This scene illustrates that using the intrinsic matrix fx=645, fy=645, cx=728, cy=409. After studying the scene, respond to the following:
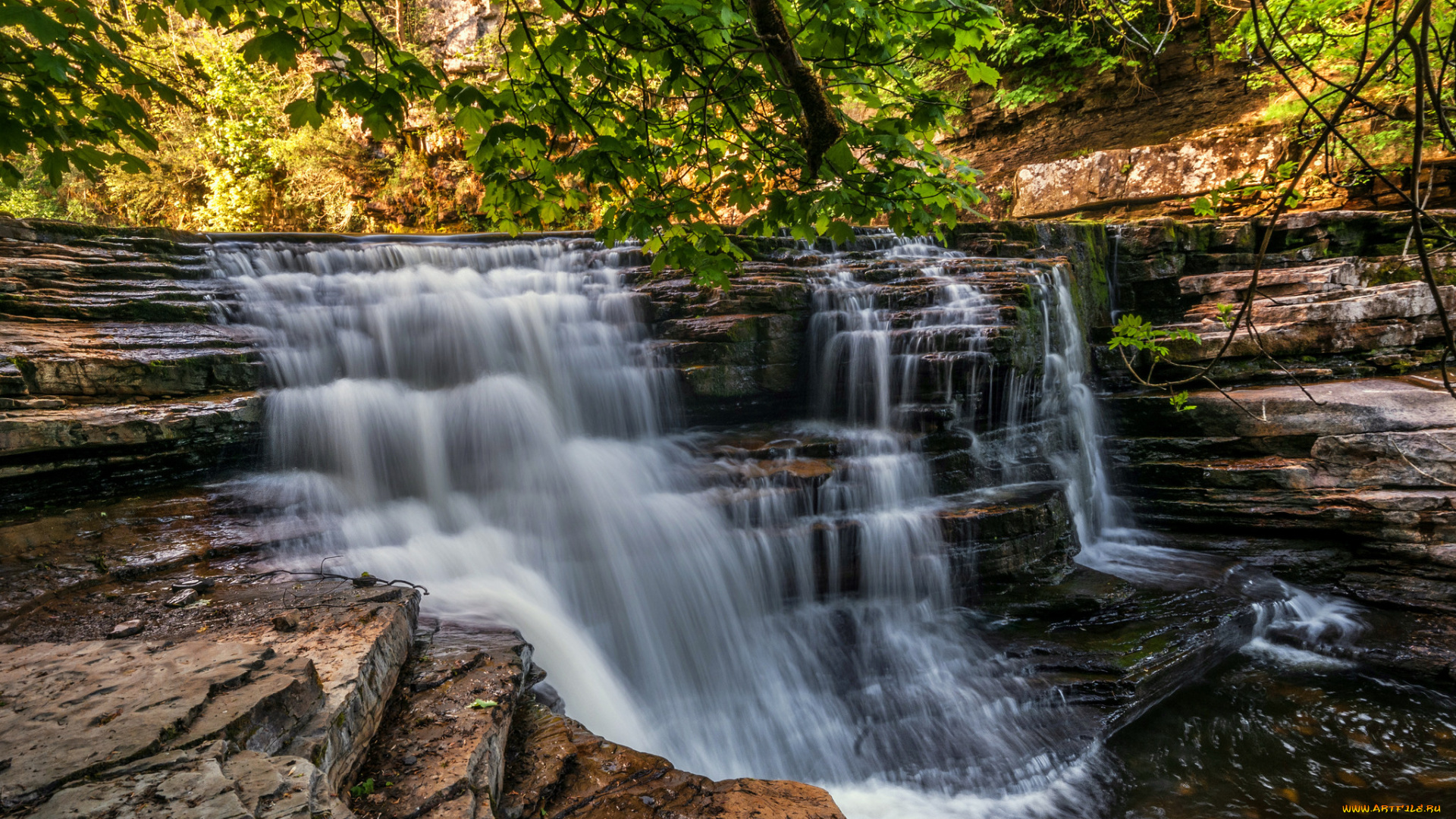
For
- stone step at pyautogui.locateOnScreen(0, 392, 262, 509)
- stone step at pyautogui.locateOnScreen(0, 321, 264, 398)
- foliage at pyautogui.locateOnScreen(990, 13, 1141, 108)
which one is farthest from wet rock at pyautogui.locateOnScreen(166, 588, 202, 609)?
foliage at pyautogui.locateOnScreen(990, 13, 1141, 108)

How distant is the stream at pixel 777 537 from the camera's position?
14.0ft

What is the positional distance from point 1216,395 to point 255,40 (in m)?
8.54

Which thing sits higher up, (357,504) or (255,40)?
(255,40)

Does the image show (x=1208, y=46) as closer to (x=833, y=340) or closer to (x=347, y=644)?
(x=833, y=340)

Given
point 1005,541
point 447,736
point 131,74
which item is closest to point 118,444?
point 131,74

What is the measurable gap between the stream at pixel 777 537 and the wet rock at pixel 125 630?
3.46 feet

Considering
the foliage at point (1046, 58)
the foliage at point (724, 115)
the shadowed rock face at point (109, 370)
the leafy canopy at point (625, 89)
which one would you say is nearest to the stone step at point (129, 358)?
the shadowed rock face at point (109, 370)

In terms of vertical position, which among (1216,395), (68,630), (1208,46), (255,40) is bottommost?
(68,630)

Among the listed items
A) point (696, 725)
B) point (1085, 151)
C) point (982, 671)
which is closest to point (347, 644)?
point (696, 725)

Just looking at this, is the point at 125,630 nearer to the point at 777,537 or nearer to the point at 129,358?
the point at 129,358

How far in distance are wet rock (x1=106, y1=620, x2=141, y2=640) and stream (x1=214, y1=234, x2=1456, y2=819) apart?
1055mm

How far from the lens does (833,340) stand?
7312 mm

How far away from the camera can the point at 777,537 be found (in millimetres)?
5602

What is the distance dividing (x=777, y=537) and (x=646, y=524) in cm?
116
